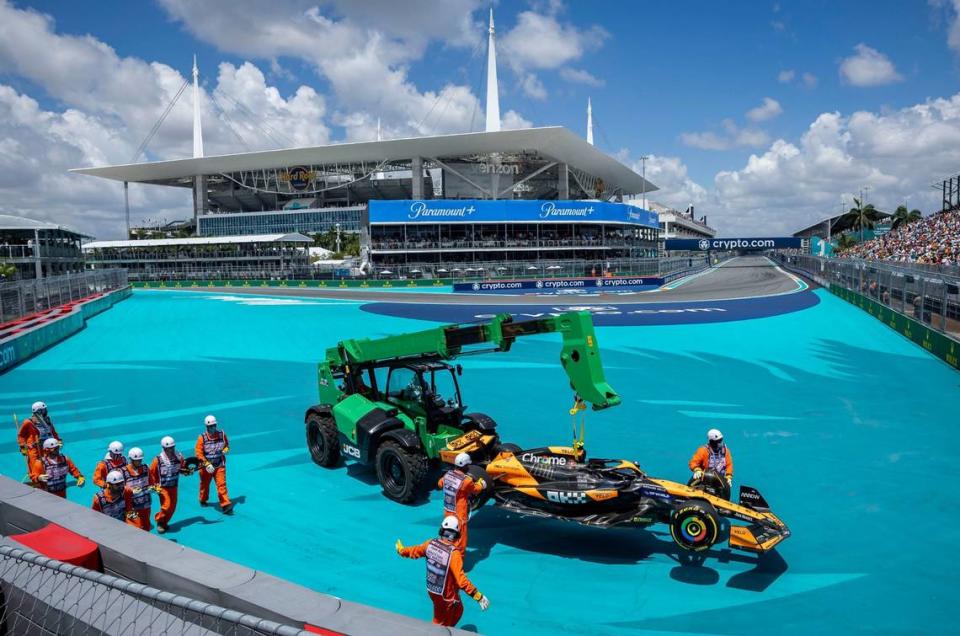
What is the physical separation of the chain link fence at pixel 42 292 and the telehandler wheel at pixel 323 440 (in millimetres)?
20016

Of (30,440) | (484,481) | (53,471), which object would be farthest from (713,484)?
(30,440)

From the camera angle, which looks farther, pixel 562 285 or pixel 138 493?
pixel 562 285

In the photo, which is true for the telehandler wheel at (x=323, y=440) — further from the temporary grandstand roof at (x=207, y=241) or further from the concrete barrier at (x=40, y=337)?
the temporary grandstand roof at (x=207, y=241)

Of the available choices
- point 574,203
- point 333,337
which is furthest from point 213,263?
point 333,337

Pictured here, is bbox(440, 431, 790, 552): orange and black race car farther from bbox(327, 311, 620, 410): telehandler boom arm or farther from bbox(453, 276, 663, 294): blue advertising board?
bbox(453, 276, 663, 294): blue advertising board

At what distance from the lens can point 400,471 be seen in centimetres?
935

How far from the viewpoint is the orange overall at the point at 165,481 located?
333 inches

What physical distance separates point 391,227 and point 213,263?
34910 mm

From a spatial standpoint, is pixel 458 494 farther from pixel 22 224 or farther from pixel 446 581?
pixel 22 224

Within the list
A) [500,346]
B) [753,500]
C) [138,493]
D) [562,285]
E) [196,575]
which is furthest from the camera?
[562,285]

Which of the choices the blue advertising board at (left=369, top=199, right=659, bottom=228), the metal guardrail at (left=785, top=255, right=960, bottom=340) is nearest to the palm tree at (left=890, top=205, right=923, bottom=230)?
the blue advertising board at (left=369, top=199, right=659, bottom=228)

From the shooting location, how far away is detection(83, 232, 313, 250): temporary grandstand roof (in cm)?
8444

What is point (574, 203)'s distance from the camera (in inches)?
3007

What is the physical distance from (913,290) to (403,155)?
77595 millimetres
